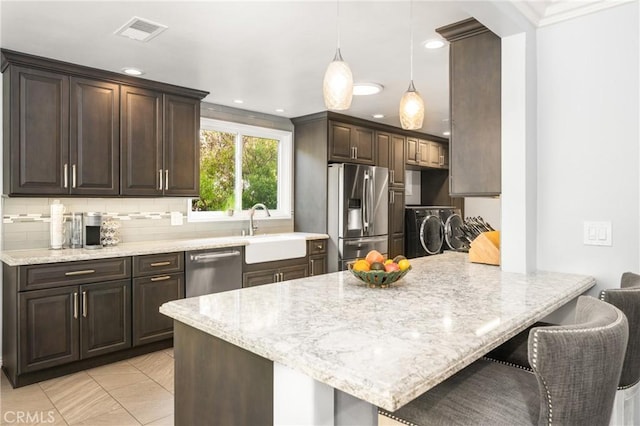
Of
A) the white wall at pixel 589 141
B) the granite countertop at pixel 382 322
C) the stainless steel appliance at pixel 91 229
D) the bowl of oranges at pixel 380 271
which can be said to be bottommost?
the granite countertop at pixel 382 322

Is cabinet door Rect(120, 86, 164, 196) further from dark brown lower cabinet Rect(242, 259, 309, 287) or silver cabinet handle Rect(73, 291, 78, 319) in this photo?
dark brown lower cabinet Rect(242, 259, 309, 287)

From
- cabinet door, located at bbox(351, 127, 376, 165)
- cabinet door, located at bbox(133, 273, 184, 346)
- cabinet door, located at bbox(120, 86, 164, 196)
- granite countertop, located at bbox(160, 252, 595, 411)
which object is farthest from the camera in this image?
cabinet door, located at bbox(351, 127, 376, 165)

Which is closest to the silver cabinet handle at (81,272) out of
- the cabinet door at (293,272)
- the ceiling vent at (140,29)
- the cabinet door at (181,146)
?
the cabinet door at (181,146)

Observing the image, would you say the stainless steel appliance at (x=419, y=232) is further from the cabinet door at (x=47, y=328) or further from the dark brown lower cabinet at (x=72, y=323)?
the cabinet door at (x=47, y=328)

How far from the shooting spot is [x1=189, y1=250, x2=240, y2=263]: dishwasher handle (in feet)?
12.0

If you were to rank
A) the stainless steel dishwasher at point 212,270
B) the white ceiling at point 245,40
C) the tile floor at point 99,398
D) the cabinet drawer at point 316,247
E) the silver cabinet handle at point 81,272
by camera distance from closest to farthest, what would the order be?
the white ceiling at point 245,40
the tile floor at point 99,398
the silver cabinet handle at point 81,272
the stainless steel dishwasher at point 212,270
the cabinet drawer at point 316,247

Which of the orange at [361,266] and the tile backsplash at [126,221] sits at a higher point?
the tile backsplash at [126,221]

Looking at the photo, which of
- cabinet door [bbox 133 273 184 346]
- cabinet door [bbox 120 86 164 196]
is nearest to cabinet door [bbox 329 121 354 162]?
cabinet door [bbox 120 86 164 196]

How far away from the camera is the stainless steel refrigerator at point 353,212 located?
482cm

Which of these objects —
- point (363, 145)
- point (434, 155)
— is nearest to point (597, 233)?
point (363, 145)

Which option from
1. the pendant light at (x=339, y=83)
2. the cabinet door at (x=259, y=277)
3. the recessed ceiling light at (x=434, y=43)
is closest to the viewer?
the pendant light at (x=339, y=83)

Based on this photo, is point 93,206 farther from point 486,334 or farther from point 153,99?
point 486,334

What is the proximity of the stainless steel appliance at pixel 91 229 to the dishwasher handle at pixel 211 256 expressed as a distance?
757 millimetres

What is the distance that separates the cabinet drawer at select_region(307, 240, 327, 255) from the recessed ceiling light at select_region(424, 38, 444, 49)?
247 centimetres
